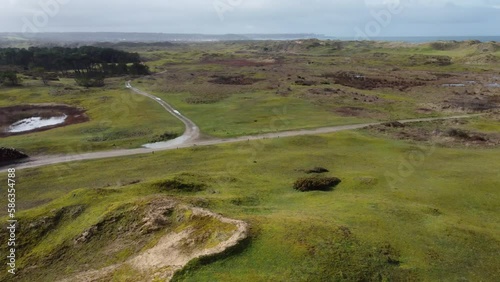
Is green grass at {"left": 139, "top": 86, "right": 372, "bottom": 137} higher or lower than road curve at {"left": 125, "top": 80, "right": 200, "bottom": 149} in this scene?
higher

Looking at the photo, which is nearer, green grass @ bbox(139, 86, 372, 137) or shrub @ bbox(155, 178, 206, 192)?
shrub @ bbox(155, 178, 206, 192)

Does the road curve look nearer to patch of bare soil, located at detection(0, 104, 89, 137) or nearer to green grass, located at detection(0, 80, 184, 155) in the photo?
green grass, located at detection(0, 80, 184, 155)

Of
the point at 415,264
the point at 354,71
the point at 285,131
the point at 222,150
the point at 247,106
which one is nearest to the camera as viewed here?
the point at 415,264

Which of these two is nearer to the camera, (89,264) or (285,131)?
(89,264)

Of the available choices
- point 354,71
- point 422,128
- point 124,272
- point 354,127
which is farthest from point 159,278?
point 354,71

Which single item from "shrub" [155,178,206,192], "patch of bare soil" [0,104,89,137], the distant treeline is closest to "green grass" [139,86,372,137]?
Answer: "patch of bare soil" [0,104,89,137]

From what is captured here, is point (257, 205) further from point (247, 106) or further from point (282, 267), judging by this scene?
point (247, 106)

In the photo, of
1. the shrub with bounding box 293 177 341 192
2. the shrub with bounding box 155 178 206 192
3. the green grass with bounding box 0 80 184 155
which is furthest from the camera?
the green grass with bounding box 0 80 184 155

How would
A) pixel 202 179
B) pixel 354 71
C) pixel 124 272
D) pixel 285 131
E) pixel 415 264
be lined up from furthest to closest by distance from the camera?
1. pixel 354 71
2. pixel 285 131
3. pixel 202 179
4. pixel 415 264
5. pixel 124 272

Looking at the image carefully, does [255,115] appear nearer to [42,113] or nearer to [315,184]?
[315,184]
